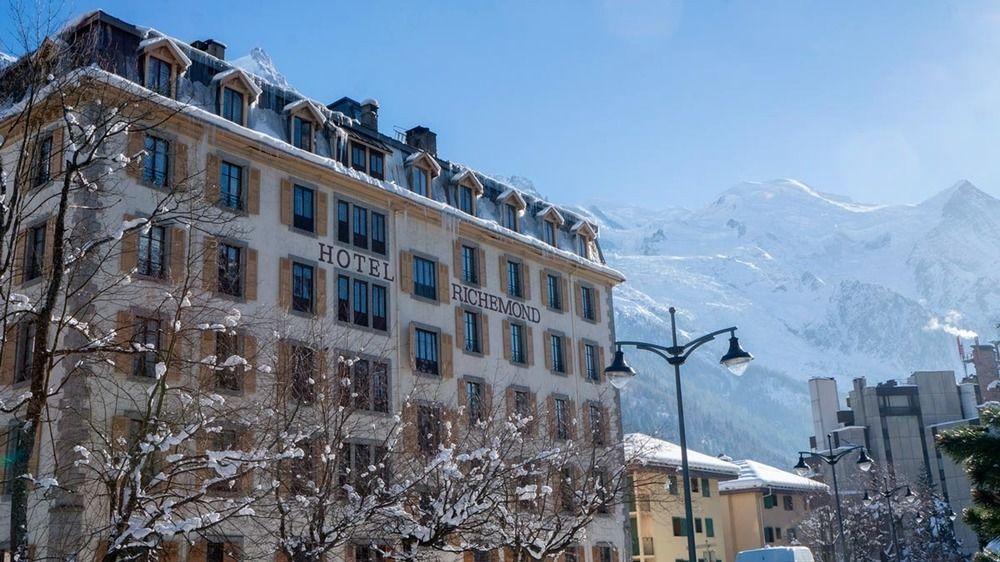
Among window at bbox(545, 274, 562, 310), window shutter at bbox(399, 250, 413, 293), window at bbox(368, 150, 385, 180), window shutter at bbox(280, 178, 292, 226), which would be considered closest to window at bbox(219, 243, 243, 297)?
window shutter at bbox(280, 178, 292, 226)

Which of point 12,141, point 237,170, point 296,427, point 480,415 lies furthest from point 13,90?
point 480,415

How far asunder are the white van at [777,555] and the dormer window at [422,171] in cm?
1792

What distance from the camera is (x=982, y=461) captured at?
11258 mm

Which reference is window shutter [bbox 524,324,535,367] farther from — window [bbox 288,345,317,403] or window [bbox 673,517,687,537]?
window [bbox 673,517,687,537]

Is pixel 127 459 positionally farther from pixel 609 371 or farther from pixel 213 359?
pixel 609 371

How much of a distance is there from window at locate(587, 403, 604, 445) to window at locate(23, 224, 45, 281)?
20132 mm

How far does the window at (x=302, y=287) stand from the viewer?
116ft

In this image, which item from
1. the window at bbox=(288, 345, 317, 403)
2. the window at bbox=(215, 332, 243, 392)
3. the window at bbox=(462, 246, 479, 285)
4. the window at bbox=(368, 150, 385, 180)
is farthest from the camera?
the window at bbox=(462, 246, 479, 285)

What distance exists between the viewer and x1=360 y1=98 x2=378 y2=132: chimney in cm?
4350

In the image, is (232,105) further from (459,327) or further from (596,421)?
(596,421)

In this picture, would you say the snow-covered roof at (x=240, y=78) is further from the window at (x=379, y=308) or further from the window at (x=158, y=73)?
the window at (x=379, y=308)

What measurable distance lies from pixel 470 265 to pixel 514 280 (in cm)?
287

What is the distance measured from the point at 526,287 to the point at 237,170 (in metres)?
15.0

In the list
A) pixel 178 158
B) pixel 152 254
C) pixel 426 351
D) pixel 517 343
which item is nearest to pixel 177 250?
pixel 152 254
